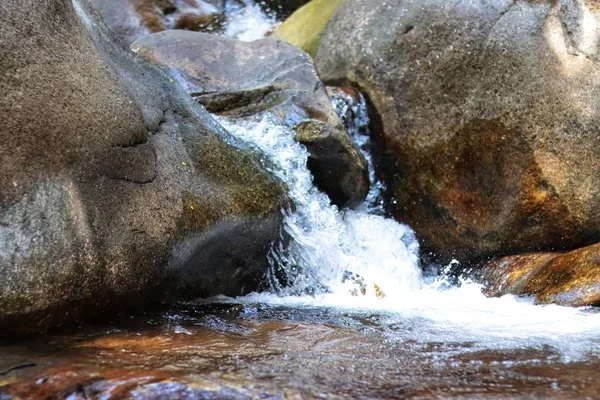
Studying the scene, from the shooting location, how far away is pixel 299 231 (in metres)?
5.30

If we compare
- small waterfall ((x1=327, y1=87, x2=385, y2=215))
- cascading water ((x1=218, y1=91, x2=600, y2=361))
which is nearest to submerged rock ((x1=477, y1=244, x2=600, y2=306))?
cascading water ((x1=218, y1=91, x2=600, y2=361))

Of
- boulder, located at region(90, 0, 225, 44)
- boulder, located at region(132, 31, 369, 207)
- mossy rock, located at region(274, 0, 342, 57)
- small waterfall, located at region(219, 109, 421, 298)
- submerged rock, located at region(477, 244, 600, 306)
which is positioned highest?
boulder, located at region(90, 0, 225, 44)

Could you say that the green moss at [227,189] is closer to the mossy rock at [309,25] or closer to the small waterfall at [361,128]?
the small waterfall at [361,128]

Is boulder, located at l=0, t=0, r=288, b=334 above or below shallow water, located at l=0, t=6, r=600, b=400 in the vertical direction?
above

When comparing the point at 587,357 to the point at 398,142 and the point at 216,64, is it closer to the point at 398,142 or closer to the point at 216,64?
the point at 398,142

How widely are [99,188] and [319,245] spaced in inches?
90.9

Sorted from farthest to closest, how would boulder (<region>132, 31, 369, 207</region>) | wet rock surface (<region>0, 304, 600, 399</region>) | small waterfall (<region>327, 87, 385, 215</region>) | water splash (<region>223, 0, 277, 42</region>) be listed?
water splash (<region>223, 0, 277, 42</region>) → small waterfall (<region>327, 87, 385, 215</region>) → boulder (<region>132, 31, 369, 207</region>) → wet rock surface (<region>0, 304, 600, 399</region>)

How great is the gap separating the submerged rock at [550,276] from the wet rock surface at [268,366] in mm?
1622

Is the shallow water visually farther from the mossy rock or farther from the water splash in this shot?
the water splash

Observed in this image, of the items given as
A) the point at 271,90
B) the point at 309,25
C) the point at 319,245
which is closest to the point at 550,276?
the point at 319,245

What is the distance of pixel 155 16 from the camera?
380 inches

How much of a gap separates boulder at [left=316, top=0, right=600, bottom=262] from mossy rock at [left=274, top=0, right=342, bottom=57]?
1.22 metres

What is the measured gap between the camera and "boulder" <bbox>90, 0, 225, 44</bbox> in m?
9.25

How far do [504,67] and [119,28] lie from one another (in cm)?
571
